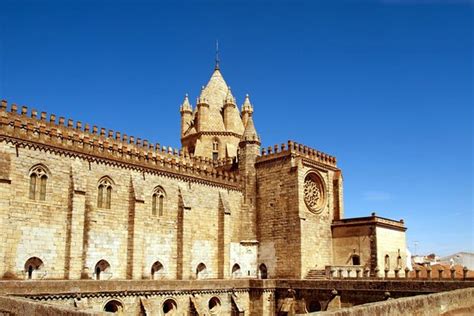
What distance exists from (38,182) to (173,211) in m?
9.65

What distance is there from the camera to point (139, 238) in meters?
28.8

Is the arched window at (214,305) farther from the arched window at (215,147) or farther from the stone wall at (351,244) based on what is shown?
the arched window at (215,147)

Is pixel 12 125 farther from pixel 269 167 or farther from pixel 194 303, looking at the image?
pixel 269 167

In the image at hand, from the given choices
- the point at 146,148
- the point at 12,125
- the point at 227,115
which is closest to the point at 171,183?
the point at 146,148

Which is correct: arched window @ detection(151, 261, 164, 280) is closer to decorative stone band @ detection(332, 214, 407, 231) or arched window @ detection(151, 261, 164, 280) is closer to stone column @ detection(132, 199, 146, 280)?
stone column @ detection(132, 199, 146, 280)

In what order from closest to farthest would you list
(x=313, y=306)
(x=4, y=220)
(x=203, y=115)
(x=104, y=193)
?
1. (x=4, y=220)
2. (x=104, y=193)
3. (x=313, y=306)
4. (x=203, y=115)

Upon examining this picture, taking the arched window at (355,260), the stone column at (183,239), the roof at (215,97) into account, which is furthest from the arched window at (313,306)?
the roof at (215,97)

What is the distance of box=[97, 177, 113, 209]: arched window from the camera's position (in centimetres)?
2770

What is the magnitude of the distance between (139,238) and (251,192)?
36.3 feet

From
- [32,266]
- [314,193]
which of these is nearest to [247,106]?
[314,193]

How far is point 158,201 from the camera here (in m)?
31.1

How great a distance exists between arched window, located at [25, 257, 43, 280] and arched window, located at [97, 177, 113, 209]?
15.5 ft

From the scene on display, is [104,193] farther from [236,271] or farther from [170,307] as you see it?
[236,271]

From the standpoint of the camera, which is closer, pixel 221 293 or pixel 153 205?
pixel 221 293
